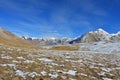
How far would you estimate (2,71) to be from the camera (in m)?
14.3

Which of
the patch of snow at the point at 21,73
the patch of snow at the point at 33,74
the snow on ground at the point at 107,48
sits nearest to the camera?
the patch of snow at the point at 21,73

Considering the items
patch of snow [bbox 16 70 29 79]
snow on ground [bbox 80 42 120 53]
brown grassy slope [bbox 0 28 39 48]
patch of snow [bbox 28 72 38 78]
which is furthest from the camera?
brown grassy slope [bbox 0 28 39 48]

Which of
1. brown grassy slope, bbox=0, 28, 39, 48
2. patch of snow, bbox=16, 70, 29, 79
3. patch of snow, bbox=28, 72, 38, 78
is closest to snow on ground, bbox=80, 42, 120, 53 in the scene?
brown grassy slope, bbox=0, 28, 39, 48

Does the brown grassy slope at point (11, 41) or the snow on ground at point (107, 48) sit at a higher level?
the brown grassy slope at point (11, 41)

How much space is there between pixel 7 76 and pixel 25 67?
9.50 feet

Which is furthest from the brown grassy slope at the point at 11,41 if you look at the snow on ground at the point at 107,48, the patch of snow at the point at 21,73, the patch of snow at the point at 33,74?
the patch of snow at the point at 33,74

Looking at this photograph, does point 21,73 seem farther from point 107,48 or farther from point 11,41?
point 11,41

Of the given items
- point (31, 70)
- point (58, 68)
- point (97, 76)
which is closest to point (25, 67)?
point (31, 70)

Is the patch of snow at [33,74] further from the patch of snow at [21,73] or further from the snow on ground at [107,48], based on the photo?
the snow on ground at [107,48]

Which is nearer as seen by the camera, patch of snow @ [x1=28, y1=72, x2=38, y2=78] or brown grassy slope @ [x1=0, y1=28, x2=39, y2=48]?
patch of snow @ [x1=28, y1=72, x2=38, y2=78]

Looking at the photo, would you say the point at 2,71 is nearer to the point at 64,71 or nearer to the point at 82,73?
the point at 64,71

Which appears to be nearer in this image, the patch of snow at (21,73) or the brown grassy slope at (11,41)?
the patch of snow at (21,73)

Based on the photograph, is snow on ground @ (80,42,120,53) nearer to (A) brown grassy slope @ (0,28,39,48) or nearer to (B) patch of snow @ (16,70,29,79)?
(A) brown grassy slope @ (0,28,39,48)

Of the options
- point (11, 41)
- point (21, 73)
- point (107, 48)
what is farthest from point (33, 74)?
point (11, 41)
